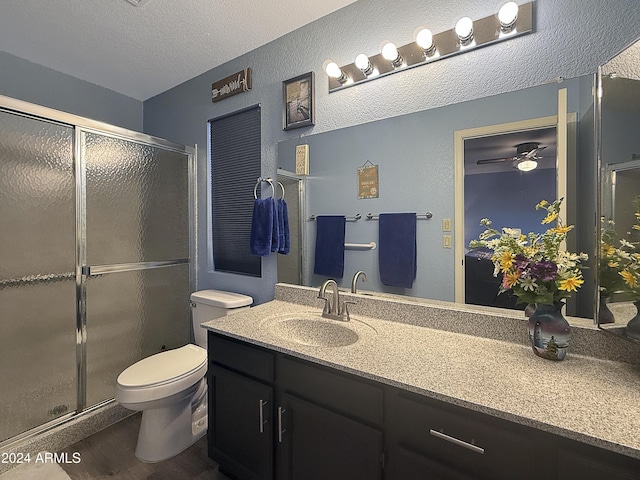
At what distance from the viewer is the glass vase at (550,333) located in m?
0.99

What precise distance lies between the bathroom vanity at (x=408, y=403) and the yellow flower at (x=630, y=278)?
223 mm

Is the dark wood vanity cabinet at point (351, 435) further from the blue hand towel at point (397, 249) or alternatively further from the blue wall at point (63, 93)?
the blue wall at point (63, 93)

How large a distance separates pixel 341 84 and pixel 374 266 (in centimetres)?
100

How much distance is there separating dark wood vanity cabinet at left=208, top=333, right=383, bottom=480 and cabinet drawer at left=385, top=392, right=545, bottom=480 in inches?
3.1

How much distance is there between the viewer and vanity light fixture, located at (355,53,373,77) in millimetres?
1498

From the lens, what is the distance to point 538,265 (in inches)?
39.3

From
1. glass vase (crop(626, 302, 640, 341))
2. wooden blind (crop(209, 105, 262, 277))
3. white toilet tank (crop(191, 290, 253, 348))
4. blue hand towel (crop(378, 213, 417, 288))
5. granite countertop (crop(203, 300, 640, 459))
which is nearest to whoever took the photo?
granite countertop (crop(203, 300, 640, 459))

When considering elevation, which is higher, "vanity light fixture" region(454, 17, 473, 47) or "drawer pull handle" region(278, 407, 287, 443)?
"vanity light fixture" region(454, 17, 473, 47)

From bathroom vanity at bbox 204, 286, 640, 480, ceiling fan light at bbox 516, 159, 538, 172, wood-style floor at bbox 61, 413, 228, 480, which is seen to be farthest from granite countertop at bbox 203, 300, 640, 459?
wood-style floor at bbox 61, 413, 228, 480

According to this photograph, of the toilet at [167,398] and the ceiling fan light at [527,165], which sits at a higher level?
the ceiling fan light at [527,165]

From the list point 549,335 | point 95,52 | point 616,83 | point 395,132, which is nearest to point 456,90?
point 395,132

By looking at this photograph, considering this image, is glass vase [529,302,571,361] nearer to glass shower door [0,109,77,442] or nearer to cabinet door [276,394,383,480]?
cabinet door [276,394,383,480]

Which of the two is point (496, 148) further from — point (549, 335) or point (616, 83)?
point (549, 335)

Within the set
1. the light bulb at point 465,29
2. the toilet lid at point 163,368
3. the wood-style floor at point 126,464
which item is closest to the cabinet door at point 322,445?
the wood-style floor at point 126,464
